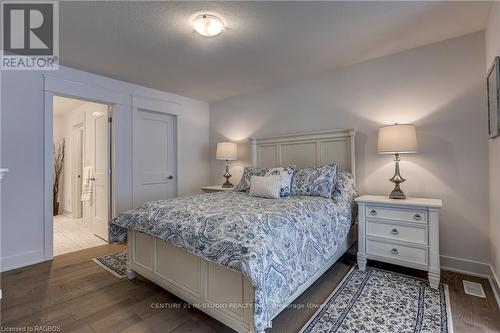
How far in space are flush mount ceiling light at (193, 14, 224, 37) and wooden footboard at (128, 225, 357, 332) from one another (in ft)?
6.11

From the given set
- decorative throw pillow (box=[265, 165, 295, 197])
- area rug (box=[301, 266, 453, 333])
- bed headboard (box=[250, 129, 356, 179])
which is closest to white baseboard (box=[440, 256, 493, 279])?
area rug (box=[301, 266, 453, 333])

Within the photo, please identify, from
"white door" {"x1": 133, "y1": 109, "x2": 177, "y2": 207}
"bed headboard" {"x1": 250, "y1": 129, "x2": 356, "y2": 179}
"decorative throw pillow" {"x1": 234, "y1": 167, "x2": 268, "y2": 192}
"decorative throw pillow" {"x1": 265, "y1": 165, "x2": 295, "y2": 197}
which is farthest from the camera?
"white door" {"x1": 133, "y1": 109, "x2": 177, "y2": 207}

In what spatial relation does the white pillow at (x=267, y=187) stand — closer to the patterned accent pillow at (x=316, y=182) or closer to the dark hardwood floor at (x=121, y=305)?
the patterned accent pillow at (x=316, y=182)

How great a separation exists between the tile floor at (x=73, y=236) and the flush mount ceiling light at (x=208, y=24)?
3.19 meters

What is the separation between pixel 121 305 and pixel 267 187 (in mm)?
1679

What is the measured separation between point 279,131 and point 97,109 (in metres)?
3.00

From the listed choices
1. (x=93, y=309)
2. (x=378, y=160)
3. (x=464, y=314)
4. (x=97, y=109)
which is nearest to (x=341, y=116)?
(x=378, y=160)

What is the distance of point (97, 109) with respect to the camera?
3.82 meters

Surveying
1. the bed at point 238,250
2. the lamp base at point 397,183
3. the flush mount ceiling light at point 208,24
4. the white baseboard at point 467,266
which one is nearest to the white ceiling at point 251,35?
the flush mount ceiling light at point 208,24

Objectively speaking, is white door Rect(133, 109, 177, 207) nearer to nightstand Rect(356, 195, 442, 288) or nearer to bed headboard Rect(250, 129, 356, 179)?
bed headboard Rect(250, 129, 356, 179)

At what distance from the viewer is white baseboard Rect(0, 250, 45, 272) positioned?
249cm

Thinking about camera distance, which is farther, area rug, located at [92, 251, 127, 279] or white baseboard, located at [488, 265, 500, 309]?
area rug, located at [92, 251, 127, 279]

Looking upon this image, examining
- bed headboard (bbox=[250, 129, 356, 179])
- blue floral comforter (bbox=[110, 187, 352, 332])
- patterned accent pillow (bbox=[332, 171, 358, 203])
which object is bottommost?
blue floral comforter (bbox=[110, 187, 352, 332])

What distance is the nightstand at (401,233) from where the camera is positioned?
6.70ft
